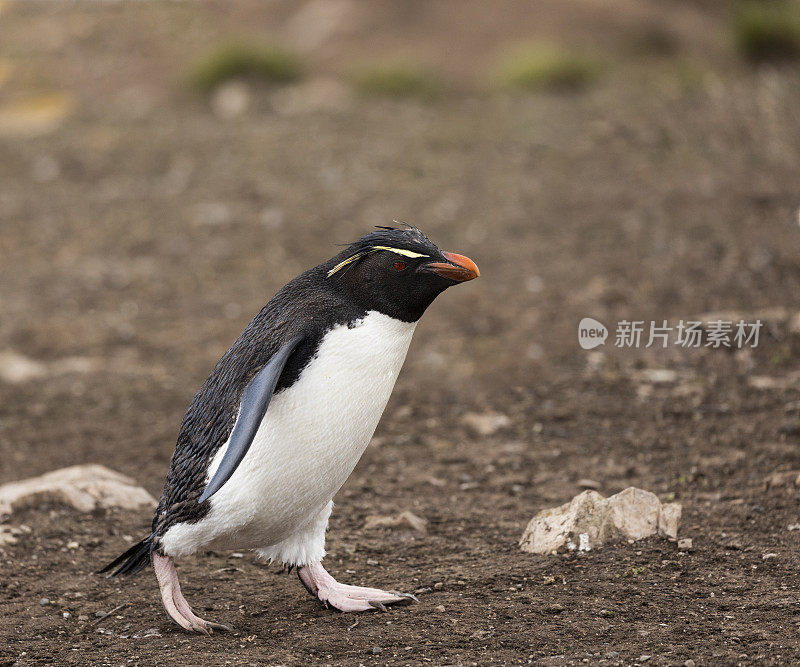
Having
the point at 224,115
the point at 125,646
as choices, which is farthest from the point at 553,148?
the point at 125,646

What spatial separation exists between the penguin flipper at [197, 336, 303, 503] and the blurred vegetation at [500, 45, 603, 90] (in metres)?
8.45

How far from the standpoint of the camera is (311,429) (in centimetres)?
288

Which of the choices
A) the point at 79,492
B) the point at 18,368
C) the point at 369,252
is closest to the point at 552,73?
the point at 18,368

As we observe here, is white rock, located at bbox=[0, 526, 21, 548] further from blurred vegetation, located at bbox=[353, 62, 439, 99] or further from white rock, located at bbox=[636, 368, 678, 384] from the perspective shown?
blurred vegetation, located at bbox=[353, 62, 439, 99]

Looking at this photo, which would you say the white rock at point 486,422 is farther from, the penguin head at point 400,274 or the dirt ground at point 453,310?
the penguin head at point 400,274

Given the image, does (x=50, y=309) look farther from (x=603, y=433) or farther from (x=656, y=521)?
(x=656, y=521)

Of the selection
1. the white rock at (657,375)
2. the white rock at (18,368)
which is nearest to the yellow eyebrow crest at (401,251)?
the white rock at (657,375)

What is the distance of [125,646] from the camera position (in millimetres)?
2984

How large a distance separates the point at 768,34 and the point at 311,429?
9.36 meters

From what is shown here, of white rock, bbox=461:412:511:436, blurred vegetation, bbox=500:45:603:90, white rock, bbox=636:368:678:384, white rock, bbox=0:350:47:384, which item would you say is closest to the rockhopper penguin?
white rock, bbox=461:412:511:436

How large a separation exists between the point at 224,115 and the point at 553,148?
3780 mm

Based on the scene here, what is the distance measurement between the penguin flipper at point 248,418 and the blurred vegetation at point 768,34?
9.36 meters

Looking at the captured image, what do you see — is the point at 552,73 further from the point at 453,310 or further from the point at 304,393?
the point at 304,393

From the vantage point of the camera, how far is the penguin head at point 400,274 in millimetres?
2885
